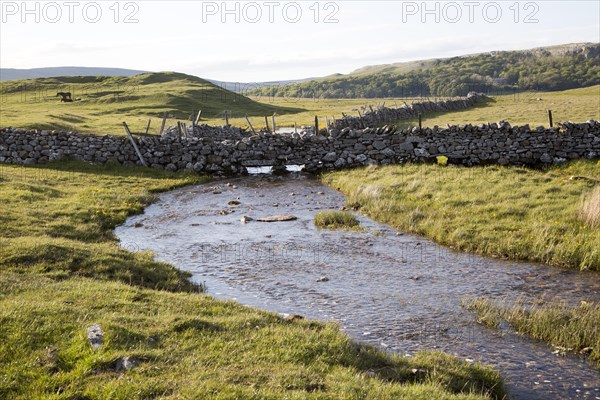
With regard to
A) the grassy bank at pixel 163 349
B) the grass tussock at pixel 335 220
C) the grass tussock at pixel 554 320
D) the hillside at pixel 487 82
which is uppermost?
the hillside at pixel 487 82

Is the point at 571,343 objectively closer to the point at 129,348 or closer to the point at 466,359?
the point at 466,359

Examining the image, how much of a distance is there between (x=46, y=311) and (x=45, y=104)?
6507cm

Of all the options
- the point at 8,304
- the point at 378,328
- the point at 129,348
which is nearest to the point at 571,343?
the point at 378,328

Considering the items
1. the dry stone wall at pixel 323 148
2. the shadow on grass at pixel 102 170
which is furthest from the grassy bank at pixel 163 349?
the dry stone wall at pixel 323 148

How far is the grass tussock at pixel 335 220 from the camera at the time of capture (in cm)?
1939

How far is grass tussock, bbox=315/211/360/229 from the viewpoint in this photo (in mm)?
19391

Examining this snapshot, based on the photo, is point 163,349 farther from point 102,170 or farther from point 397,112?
point 397,112

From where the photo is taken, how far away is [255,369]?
789cm

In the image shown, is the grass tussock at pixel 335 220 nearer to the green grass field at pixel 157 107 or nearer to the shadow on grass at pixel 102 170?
the shadow on grass at pixel 102 170

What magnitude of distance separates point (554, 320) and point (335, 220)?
32.4 feet

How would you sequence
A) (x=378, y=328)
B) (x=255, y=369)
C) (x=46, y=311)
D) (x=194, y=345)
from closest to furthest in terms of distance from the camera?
1. (x=255, y=369)
2. (x=194, y=345)
3. (x=46, y=311)
4. (x=378, y=328)

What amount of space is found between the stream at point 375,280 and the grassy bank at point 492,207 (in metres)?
0.61

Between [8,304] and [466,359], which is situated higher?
[8,304]

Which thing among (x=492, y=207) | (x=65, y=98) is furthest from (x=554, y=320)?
(x=65, y=98)
